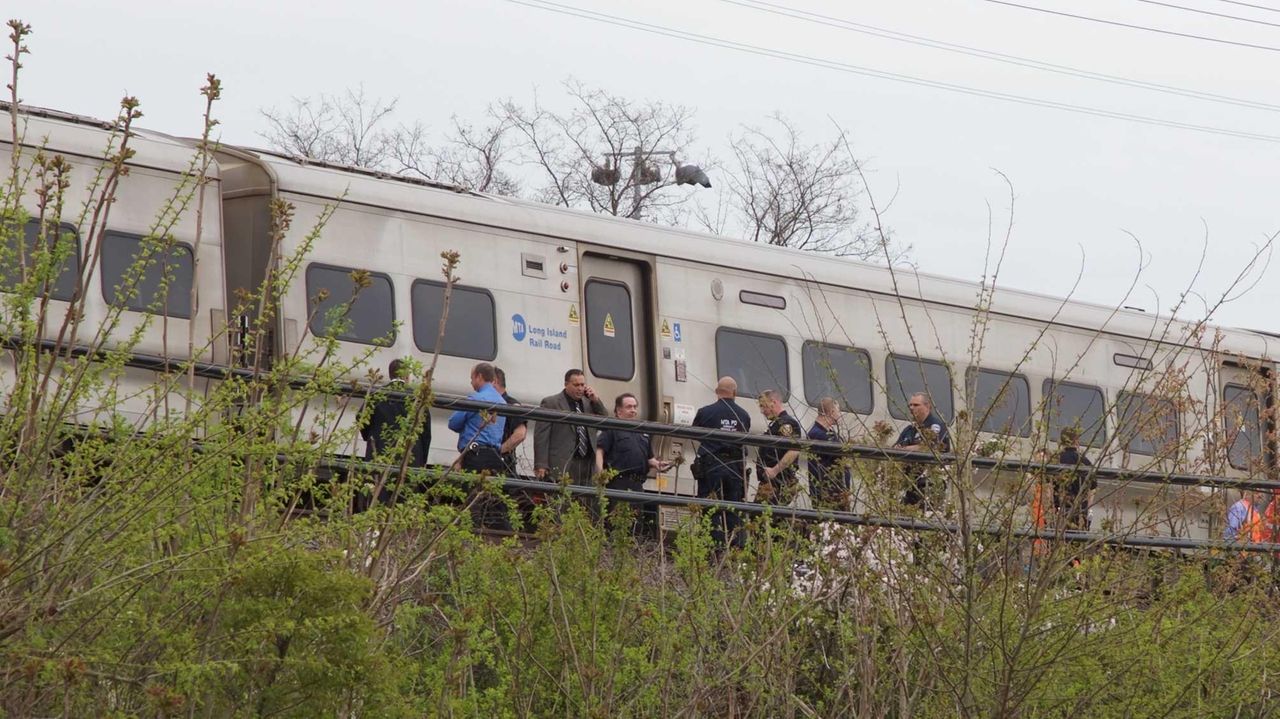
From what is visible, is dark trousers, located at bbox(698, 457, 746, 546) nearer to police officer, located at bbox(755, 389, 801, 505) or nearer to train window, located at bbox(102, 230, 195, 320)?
police officer, located at bbox(755, 389, 801, 505)

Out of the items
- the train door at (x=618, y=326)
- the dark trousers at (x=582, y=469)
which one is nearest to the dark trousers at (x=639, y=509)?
the dark trousers at (x=582, y=469)

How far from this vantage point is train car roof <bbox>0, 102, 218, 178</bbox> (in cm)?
1232

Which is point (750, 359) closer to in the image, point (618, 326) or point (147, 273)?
point (618, 326)

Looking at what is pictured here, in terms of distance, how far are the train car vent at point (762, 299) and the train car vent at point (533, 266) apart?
2.29 meters

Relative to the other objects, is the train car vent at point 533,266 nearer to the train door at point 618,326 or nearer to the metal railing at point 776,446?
the train door at point 618,326

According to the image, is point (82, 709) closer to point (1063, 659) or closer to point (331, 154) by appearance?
point (1063, 659)

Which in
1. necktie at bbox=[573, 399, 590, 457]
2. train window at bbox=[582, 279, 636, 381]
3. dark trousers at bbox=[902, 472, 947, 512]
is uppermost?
train window at bbox=[582, 279, 636, 381]

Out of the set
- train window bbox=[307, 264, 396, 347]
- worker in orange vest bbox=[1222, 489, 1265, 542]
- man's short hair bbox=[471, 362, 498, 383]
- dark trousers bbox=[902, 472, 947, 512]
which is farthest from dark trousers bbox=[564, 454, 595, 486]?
dark trousers bbox=[902, 472, 947, 512]

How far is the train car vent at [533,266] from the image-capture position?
1502 cm

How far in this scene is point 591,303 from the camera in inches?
612

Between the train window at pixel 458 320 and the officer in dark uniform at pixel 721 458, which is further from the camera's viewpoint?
the train window at pixel 458 320

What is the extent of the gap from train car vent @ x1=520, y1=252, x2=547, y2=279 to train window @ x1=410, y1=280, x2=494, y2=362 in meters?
0.50

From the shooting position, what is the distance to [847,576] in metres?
7.23

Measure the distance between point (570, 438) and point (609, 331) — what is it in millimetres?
2310
